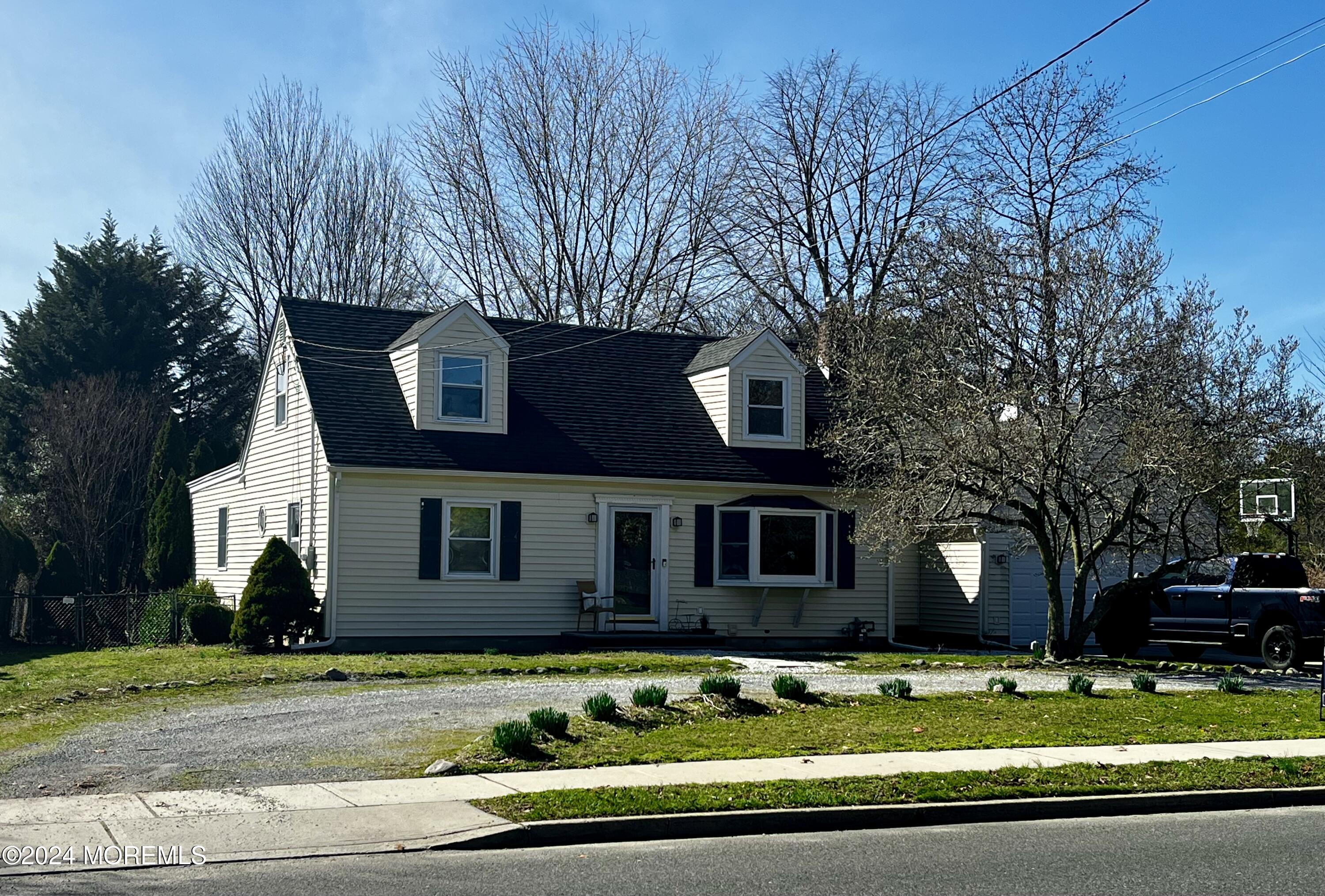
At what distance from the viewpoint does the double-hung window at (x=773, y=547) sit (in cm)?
2547

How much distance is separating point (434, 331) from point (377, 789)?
50.1 feet

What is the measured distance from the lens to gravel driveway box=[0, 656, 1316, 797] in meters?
10.4

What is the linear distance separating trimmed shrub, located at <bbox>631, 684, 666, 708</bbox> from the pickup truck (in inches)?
420

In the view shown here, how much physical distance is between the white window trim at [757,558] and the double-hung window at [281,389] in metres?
8.82

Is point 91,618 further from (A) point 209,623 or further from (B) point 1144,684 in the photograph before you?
(B) point 1144,684

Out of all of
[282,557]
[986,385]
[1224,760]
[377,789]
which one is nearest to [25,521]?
[282,557]

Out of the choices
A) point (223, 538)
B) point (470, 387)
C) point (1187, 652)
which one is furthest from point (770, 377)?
point (223, 538)

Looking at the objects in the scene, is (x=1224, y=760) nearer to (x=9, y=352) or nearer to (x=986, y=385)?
(x=986, y=385)

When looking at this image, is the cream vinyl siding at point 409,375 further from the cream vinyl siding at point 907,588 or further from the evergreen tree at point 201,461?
the evergreen tree at point 201,461

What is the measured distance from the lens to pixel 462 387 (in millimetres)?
24625

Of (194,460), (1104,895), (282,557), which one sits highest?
(194,460)

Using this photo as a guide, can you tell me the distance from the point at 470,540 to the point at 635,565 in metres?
3.21

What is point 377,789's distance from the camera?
32.5 feet

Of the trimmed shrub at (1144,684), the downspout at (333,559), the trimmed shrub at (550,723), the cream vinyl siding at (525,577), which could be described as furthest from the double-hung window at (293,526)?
the trimmed shrub at (1144,684)
